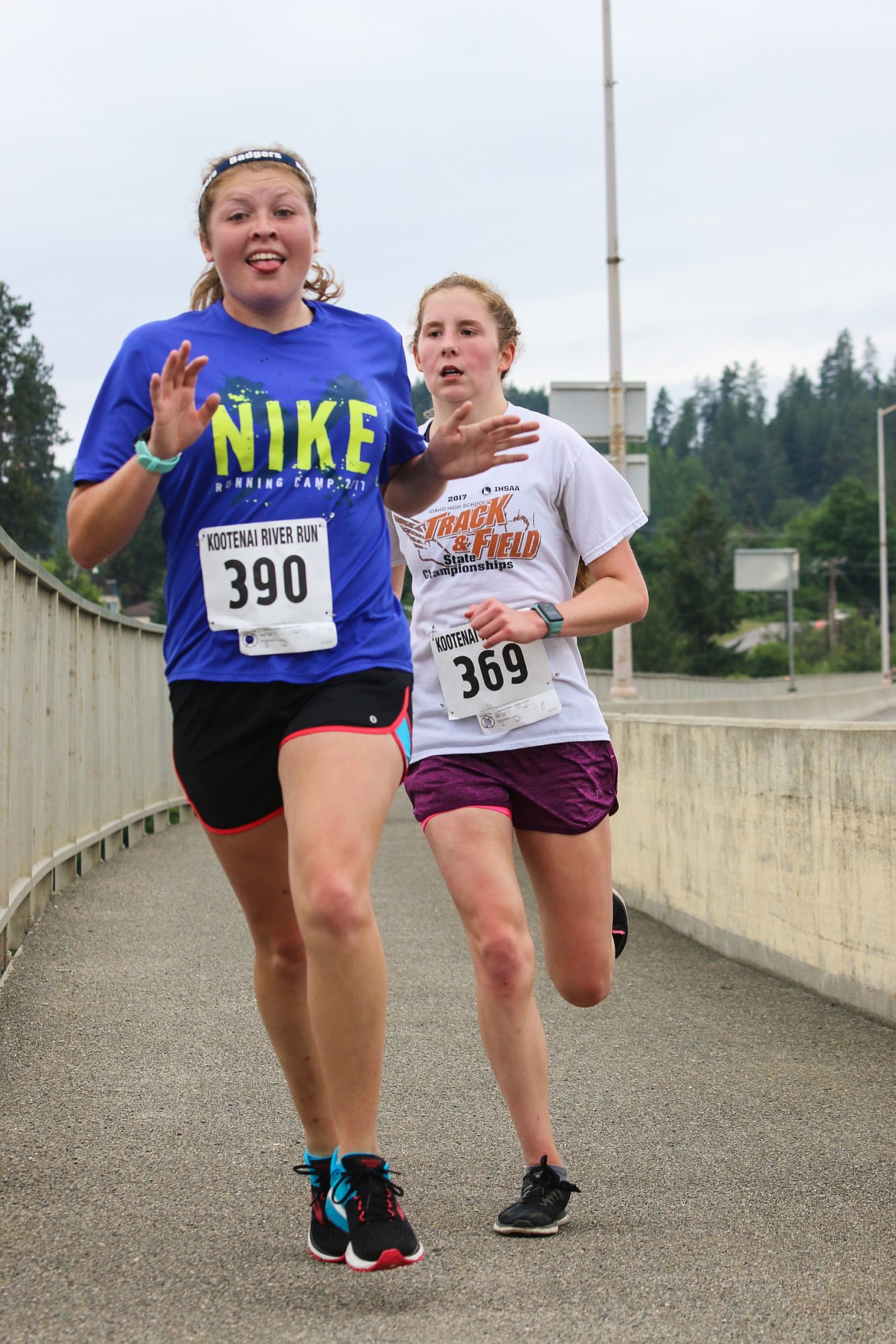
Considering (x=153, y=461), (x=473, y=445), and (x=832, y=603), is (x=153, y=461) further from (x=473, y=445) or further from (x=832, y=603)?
(x=832, y=603)

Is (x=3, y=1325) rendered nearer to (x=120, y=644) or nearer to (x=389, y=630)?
(x=389, y=630)

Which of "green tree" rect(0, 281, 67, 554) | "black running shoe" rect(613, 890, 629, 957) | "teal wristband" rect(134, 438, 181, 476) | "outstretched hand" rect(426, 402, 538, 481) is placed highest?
"green tree" rect(0, 281, 67, 554)

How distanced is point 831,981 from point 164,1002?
2.75m

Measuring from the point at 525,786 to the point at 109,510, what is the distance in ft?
4.60

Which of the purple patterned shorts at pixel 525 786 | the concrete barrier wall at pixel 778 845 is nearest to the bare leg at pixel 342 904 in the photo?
the purple patterned shorts at pixel 525 786

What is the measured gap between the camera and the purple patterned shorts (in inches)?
170

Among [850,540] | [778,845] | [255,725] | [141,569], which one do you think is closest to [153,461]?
[255,725]

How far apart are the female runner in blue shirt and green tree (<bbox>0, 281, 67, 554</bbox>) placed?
252 feet

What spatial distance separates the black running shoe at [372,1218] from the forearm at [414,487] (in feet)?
4.95

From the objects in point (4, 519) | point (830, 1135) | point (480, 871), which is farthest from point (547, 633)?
point (4, 519)

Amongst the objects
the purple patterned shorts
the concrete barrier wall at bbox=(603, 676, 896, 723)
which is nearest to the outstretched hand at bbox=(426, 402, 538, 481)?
the purple patterned shorts

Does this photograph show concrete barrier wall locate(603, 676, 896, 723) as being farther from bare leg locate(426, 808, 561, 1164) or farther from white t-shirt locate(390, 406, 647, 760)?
bare leg locate(426, 808, 561, 1164)

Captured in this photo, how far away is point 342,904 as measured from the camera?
3.41m

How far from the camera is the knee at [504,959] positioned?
4.12 metres
